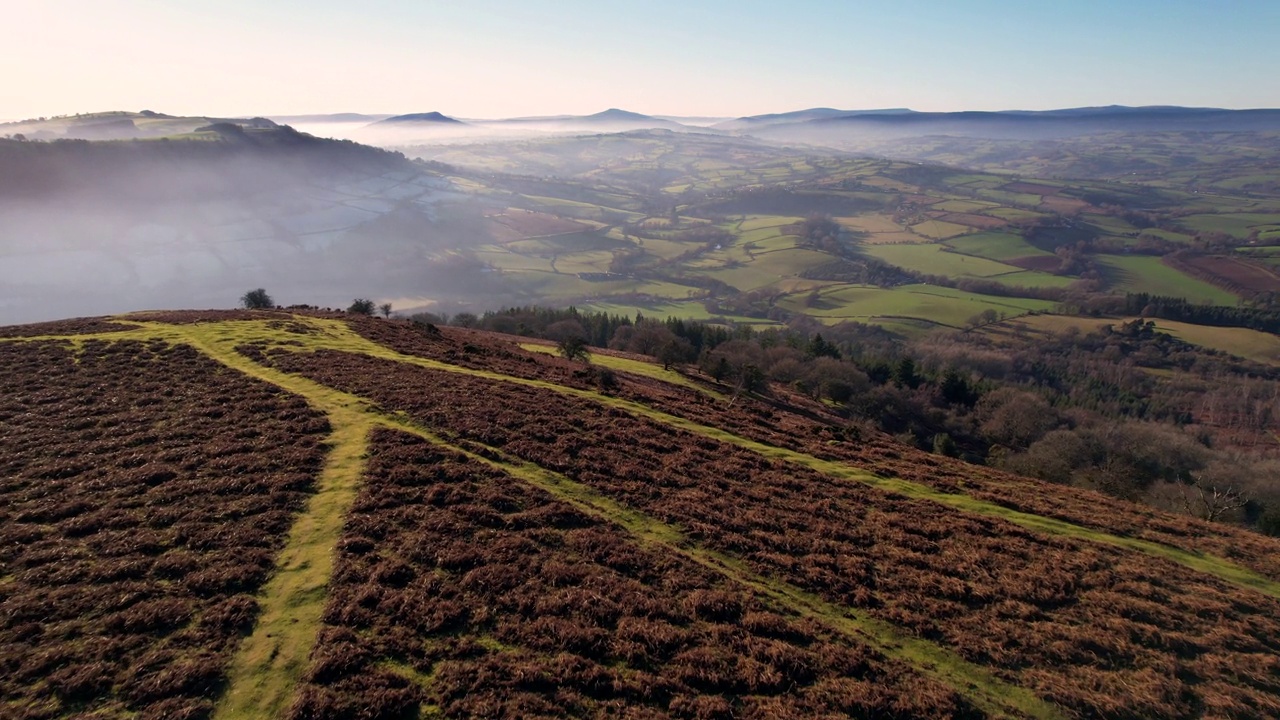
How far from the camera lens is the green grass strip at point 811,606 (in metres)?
15.0

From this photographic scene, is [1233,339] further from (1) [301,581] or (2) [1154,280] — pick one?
(1) [301,581]

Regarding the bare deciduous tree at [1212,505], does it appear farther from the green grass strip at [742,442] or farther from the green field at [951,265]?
the green field at [951,265]

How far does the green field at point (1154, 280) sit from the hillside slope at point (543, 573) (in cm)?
17465

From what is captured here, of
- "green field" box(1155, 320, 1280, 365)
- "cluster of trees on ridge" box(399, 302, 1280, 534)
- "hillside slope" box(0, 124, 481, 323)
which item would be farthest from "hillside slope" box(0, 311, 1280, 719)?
"hillside slope" box(0, 124, 481, 323)

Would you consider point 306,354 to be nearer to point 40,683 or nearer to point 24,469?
point 24,469

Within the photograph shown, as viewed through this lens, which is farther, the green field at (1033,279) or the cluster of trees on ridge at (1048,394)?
the green field at (1033,279)

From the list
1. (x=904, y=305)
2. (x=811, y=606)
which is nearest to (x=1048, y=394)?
(x=904, y=305)

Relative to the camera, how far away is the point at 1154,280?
16438 cm

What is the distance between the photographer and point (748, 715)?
13.2m

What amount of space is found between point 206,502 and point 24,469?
362 inches

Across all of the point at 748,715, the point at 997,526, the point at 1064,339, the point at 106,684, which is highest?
the point at 106,684

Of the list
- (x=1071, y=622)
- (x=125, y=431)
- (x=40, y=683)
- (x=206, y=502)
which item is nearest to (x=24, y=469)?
(x=125, y=431)

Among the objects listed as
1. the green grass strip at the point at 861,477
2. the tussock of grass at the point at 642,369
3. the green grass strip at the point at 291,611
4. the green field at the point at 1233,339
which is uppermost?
the green grass strip at the point at 291,611

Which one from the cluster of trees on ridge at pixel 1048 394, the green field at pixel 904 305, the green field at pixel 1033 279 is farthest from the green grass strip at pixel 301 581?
the green field at pixel 1033 279
